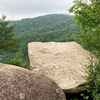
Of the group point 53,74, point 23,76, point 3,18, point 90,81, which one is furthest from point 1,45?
point 90,81

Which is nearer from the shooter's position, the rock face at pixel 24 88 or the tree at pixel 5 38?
the rock face at pixel 24 88

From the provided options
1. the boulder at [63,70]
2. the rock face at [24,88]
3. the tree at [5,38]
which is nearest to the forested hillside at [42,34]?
the tree at [5,38]

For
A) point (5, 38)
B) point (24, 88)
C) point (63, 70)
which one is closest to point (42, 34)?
point (5, 38)

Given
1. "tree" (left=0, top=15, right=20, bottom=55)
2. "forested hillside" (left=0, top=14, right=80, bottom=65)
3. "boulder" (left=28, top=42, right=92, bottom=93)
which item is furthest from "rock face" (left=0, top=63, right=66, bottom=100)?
"forested hillside" (left=0, top=14, right=80, bottom=65)

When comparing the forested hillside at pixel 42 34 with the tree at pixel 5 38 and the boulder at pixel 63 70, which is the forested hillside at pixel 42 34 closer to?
the tree at pixel 5 38

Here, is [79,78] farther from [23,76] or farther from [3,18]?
[3,18]

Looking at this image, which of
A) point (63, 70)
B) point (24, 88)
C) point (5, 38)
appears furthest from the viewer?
point (5, 38)

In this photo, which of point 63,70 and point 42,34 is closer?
point 63,70

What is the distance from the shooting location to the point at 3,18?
8.23m

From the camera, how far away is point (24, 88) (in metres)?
1.48

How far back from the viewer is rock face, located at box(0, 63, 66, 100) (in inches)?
53.5

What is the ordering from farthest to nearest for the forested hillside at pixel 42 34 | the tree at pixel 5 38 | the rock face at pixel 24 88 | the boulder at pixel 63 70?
the forested hillside at pixel 42 34, the tree at pixel 5 38, the boulder at pixel 63 70, the rock face at pixel 24 88

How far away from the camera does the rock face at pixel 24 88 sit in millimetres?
1358

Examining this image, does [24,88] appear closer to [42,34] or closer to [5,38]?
[5,38]
